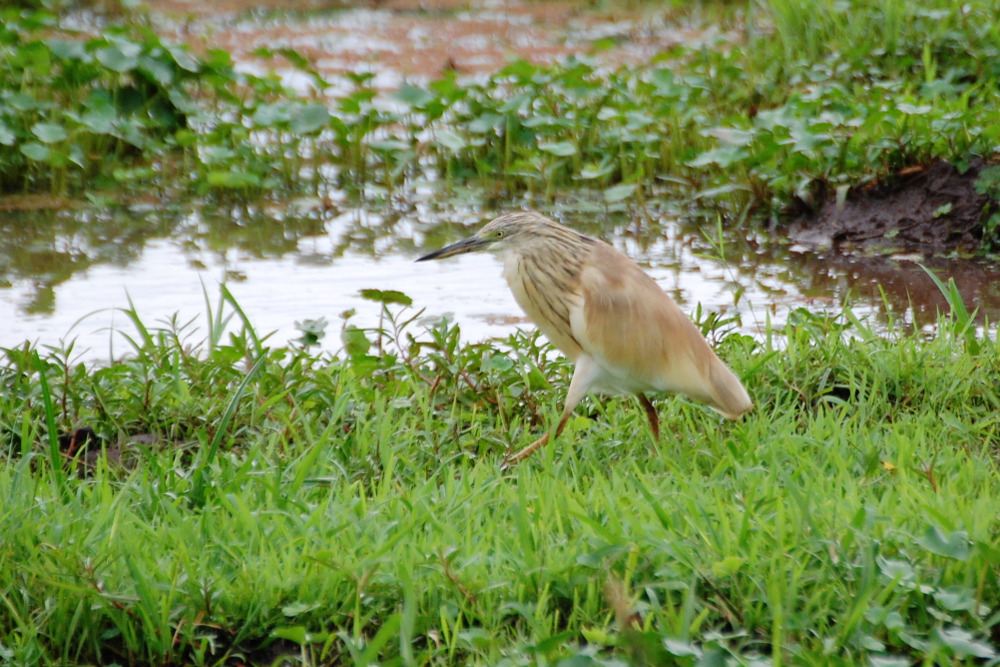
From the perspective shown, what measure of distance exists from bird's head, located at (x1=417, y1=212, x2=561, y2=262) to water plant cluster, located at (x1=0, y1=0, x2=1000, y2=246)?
7.55 feet

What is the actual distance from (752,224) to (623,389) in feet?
8.98

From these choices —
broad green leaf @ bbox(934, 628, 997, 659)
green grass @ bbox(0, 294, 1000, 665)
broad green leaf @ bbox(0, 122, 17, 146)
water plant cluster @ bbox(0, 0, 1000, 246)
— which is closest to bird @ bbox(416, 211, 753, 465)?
green grass @ bbox(0, 294, 1000, 665)

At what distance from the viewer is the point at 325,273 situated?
561 cm

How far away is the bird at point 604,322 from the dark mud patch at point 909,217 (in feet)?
7.85

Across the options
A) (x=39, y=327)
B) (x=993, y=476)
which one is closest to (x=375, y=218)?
(x=39, y=327)

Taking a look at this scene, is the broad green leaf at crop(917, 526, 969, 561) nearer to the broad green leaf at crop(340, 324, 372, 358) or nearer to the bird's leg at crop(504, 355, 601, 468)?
the bird's leg at crop(504, 355, 601, 468)

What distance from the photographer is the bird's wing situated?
3.53m

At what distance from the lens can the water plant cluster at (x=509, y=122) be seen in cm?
621

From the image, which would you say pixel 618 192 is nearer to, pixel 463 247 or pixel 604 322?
pixel 463 247

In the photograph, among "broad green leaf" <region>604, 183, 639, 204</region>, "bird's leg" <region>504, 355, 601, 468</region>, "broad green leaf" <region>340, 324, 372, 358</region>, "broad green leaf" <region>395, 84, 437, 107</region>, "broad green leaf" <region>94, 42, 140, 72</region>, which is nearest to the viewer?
"bird's leg" <region>504, 355, 601, 468</region>

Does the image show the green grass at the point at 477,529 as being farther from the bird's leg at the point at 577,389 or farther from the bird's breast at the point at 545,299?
the bird's breast at the point at 545,299

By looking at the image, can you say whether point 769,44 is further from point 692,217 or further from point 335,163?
point 335,163

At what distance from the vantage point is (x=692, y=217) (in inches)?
248

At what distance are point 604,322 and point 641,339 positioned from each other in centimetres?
13
